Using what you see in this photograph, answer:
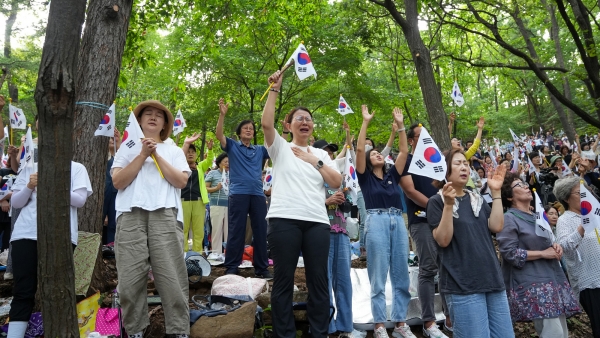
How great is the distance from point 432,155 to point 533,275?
4.68ft

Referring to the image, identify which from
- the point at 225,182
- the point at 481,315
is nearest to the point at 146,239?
the point at 481,315

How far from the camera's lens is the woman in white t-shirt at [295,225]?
3.68 meters

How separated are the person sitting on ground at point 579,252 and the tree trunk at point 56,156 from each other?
4.36m

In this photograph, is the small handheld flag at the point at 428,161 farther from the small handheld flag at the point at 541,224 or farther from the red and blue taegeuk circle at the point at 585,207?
the red and blue taegeuk circle at the point at 585,207

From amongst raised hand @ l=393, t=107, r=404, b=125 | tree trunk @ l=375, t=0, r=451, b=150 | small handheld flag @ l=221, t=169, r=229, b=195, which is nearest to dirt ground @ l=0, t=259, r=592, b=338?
raised hand @ l=393, t=107, r=404, b=125

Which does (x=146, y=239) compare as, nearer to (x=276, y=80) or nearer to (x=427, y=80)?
(x=276, y=80)

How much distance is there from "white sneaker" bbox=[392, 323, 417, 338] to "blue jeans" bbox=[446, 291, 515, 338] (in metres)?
1.11

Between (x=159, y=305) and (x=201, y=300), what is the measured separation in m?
0.40

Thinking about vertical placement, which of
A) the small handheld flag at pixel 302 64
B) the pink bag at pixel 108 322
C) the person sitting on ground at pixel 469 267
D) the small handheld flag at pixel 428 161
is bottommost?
the pink bag at pixel 108 322

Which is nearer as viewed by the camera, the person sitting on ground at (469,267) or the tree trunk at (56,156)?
the tree trunk at (56,156)

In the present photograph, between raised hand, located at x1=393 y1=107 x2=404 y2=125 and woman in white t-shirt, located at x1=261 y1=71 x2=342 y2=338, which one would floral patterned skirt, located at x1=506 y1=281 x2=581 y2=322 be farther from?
raised hand, located at x1=393 y1=107 x2=404 y2=125

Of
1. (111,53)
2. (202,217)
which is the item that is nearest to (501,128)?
(202,217)

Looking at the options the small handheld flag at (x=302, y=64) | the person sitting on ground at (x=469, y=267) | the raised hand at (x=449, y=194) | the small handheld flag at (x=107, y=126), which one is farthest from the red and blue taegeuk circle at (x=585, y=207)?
the small handheld flag at (x=107, y=126)

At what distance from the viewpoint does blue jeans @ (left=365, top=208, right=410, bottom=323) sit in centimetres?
450
